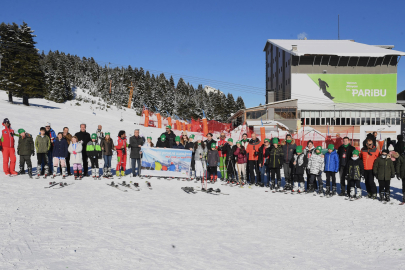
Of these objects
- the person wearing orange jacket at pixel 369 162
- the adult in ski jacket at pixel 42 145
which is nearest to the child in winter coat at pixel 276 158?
the person wearing orange jacket at pixel 369 162

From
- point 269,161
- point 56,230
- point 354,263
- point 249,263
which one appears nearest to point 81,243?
point 56,230

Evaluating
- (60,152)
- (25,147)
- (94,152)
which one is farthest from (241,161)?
(25,147)

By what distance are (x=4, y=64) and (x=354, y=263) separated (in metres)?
41.3

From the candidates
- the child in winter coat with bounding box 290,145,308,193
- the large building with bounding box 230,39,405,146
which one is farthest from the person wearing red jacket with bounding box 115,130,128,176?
the large building with bounding box 230,39,405,146

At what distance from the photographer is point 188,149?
1359 centimetres

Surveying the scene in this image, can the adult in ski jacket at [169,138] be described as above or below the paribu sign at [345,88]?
below

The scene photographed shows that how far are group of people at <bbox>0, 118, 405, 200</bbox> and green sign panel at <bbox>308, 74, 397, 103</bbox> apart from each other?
154 feet

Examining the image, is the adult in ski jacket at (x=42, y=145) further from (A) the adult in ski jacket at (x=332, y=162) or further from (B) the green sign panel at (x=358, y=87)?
(B) the green sign panel at (x=358, y=87)

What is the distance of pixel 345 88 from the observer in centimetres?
5578

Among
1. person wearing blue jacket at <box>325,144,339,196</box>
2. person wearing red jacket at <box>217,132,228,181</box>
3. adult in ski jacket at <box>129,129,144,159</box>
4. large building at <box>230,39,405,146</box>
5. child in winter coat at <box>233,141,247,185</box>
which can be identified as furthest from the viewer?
large building at <box>230,39,405,146</box>

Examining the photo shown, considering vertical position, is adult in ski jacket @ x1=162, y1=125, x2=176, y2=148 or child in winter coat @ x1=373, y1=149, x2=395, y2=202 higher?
adult in ski jacket @ x1=162, y1=125, x2=176, y2=148

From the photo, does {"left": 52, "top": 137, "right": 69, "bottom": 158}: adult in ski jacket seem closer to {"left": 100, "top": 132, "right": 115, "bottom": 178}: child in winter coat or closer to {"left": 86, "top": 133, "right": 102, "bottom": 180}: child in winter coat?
{"left": 86, "top": 133, "right": 102, "bottom": 180}: child in winter coat

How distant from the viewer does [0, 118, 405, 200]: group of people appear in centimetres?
988

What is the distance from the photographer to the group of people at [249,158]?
9875 mm
